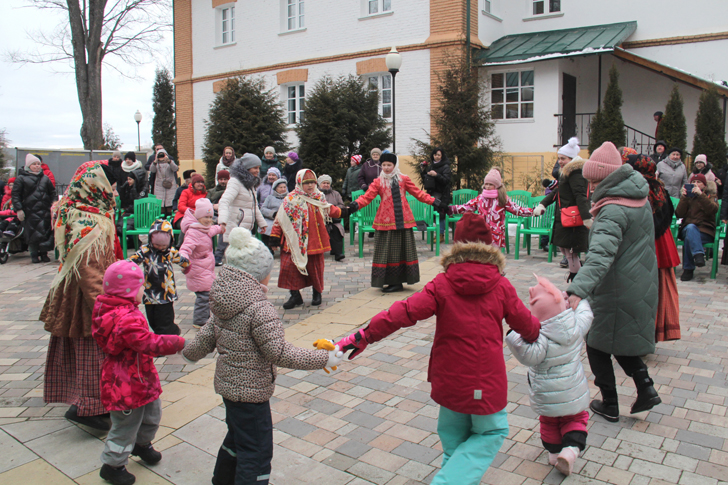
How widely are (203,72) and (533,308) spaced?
22233 millimetres

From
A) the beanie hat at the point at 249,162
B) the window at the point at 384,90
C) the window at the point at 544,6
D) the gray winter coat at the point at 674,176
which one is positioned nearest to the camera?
the beanie hat at the point at 249,162

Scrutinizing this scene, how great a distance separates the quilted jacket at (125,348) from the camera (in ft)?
10.3

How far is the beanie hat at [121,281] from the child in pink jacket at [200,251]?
9.43 ft

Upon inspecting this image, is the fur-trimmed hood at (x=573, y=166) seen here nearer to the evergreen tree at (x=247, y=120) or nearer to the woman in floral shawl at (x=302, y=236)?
the woman in floral shawl at (x=302, y=236)

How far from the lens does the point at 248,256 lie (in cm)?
289

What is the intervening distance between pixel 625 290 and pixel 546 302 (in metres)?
1.02

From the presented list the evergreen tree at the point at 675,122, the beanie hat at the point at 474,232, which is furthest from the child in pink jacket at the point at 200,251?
the evergreen tree at the point at 675,122

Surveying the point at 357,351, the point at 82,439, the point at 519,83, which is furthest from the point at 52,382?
the point at 519,83

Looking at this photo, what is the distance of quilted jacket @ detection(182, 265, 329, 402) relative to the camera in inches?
111

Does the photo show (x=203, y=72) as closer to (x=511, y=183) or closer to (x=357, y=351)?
(x=511, y=183)

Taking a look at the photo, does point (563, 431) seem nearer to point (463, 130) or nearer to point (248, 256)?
point (248, 256)

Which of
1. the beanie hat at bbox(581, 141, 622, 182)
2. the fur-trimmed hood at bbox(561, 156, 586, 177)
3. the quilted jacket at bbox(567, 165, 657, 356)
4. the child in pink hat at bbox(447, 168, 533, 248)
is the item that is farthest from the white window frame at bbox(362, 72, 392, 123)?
the quilted jacket at bbox(567, 165, 657, 356)

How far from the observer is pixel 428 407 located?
4.27 meters

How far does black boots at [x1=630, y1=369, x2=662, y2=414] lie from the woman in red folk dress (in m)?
4.07
